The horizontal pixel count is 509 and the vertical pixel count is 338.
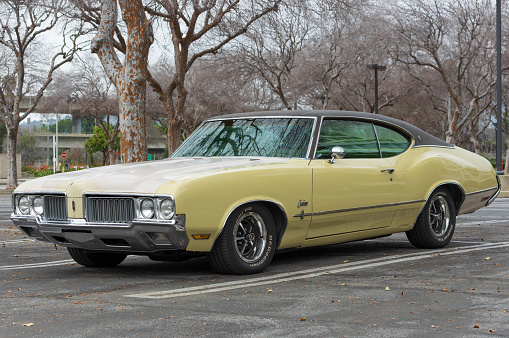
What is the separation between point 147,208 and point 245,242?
103 centimetres

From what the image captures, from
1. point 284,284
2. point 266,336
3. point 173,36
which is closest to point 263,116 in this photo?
point 284,284

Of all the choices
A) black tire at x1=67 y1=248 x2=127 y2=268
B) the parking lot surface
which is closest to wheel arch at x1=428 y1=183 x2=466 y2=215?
the parking lot surface

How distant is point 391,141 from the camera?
9.24m

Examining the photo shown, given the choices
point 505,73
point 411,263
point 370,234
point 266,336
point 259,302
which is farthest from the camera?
point 505,73

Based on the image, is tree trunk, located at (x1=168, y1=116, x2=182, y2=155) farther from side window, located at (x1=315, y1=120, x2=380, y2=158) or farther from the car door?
the car door

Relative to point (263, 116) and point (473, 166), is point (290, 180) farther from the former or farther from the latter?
point (473, 166)

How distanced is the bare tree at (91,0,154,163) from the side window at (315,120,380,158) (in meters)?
8.04

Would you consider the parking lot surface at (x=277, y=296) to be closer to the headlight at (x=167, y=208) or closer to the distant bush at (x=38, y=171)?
the headlight at (x=167, y=208)

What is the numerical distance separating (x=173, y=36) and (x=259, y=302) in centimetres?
2253

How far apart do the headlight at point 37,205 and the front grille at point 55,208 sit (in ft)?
0.32

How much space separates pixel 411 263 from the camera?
8133 mm

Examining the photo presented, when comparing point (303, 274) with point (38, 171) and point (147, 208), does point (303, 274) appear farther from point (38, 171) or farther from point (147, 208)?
point (38, 171)

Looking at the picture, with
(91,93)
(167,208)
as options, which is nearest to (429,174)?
(167,208)

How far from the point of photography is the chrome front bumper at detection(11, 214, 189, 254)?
673cm
